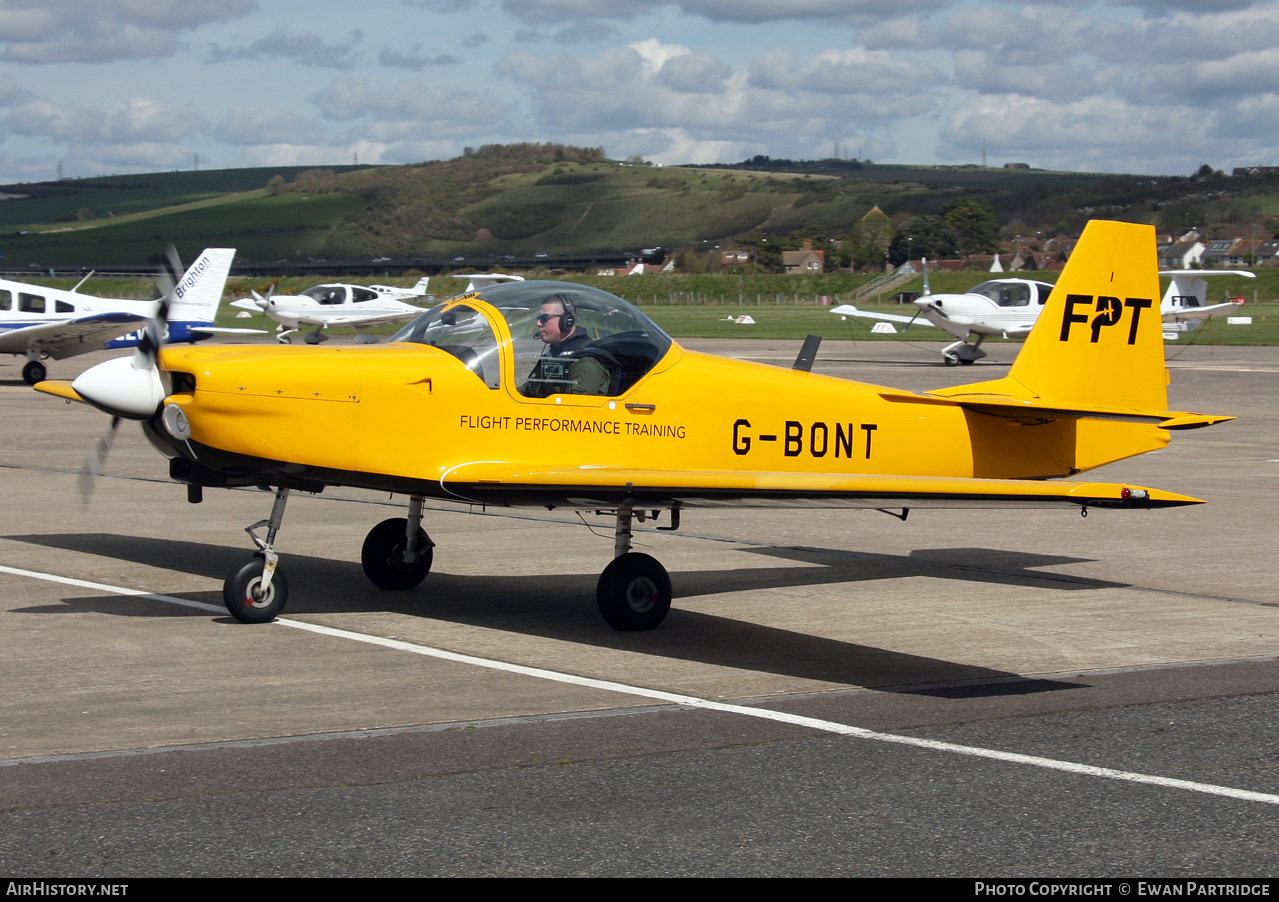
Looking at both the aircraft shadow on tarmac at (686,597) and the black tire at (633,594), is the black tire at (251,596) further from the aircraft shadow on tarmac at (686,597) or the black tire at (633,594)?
the black tire at (633,594)

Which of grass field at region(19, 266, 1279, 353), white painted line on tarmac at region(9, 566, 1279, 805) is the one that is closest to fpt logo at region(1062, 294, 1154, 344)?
white painted line on tarmac at region(9, 566, 1279, 805)

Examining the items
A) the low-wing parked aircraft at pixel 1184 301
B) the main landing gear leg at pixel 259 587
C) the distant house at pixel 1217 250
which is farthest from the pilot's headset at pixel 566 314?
the distant house at pixel 1217 250

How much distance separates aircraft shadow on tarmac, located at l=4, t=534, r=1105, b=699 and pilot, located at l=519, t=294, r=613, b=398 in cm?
146

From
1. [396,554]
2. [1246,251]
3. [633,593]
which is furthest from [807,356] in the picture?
[1246,251]

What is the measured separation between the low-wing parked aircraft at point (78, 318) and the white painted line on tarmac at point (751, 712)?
22.6 m

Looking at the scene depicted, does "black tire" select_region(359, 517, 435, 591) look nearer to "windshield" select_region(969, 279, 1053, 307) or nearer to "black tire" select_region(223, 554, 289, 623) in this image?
"black tire" select_region(223, 554, 289, 623)

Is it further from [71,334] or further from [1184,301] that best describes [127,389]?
[1184,301]

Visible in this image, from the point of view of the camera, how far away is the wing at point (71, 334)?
28891mm

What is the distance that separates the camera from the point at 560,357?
7980mm

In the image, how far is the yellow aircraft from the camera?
24.0ft

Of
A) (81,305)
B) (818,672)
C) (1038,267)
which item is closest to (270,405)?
(818,672)

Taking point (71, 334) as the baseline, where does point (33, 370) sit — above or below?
below

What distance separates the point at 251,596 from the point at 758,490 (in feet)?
10.2

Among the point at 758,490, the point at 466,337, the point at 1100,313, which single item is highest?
the point at 1100,313
